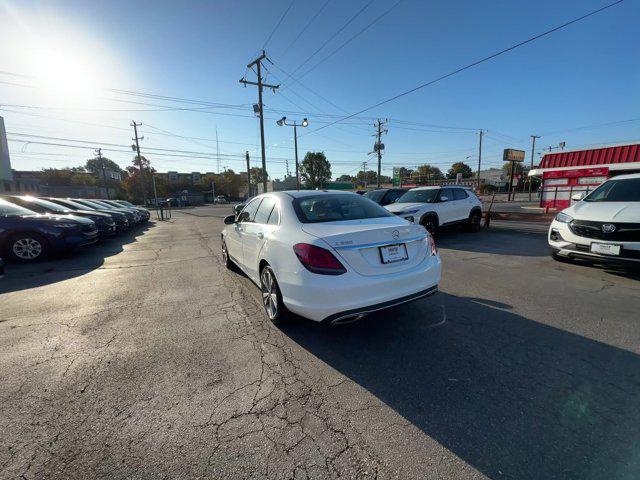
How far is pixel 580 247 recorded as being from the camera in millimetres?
4961

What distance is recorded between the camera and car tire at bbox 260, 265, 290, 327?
11.2ft

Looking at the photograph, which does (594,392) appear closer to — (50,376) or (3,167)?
(50,376)

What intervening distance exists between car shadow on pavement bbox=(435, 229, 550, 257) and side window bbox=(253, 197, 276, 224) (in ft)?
18.8

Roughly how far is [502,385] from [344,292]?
4.77 feet

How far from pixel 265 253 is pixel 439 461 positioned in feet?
8.46

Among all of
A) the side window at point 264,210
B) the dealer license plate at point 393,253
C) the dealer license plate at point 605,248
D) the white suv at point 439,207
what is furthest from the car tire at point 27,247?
the dealer license plate at point 605,248

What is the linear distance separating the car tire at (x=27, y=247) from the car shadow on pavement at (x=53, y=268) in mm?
189

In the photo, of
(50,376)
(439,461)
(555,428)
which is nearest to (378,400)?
(439,461)

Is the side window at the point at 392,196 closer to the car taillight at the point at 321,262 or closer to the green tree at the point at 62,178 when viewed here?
the car taillight at the point at 321,262

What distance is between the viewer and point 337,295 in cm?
278

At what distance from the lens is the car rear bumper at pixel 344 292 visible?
2789mm

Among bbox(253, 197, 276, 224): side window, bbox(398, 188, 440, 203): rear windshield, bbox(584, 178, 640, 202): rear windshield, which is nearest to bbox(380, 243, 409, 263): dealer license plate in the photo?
bbox(253, 197, 276, 224): side window

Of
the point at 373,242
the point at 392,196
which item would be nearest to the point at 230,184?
the point at 392,196

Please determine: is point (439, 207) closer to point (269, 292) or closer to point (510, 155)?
point (269, 292)
